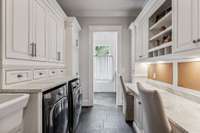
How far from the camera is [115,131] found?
3174 millimetres

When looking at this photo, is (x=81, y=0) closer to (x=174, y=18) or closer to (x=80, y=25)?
(x=80, y=25)

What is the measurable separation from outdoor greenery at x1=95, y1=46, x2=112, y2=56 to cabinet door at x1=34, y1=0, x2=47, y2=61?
5671mm

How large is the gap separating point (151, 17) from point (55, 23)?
66.1 inches

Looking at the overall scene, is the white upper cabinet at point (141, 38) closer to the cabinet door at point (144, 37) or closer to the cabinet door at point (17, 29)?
the cabinet door at point (144, 37)

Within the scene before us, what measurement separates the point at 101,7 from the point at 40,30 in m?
2.53

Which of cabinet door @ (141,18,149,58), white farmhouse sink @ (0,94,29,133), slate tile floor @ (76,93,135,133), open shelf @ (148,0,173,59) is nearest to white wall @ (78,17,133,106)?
slate tile floor @ (76,93,135,133)

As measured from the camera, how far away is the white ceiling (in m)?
4.17

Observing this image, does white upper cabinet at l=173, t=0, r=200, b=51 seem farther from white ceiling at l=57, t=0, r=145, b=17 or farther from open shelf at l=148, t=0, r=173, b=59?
white ceiling at l=57, t=0, r=145, b=17

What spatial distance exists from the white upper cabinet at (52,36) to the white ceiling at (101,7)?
135 cm

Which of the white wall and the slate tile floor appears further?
the white wall

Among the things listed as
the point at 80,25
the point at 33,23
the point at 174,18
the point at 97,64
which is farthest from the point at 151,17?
the point at 97,64

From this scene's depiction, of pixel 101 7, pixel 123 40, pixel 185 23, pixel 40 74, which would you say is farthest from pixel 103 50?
pixel 185 23

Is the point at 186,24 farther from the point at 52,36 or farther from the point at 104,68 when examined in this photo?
the point at 104,68

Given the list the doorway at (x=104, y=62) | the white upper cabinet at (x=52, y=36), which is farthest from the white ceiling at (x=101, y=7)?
the doorway at (x=104, y=62)
